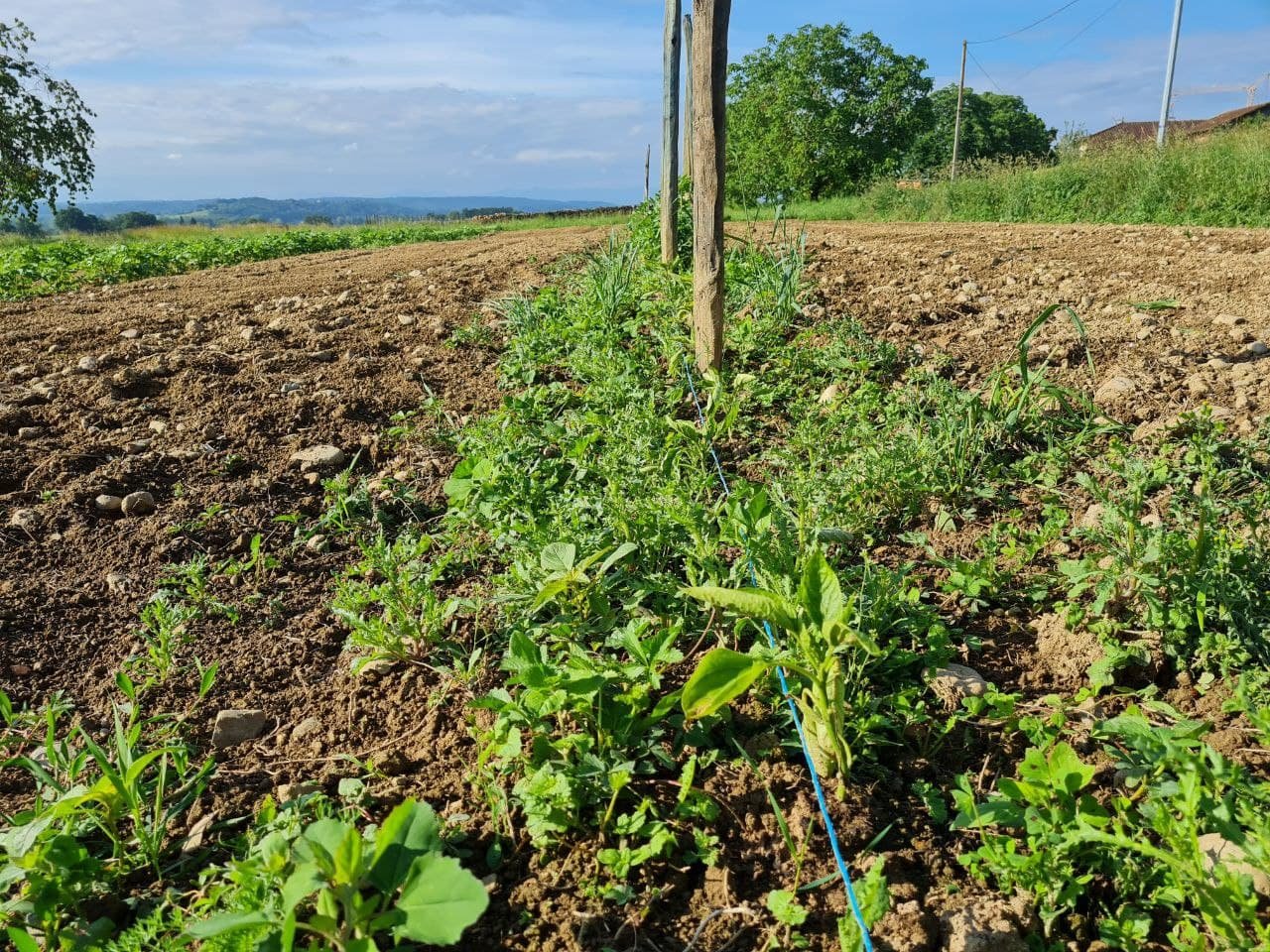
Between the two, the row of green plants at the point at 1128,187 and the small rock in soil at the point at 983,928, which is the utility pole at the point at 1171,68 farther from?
the small rock in soil at the point at 983,928

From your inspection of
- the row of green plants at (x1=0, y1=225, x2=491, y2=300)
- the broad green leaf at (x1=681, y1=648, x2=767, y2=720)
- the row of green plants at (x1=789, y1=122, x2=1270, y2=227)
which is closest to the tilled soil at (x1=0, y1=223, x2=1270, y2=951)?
the broad green leaf at (x1=681, y1=648, x2=767, y2=720)

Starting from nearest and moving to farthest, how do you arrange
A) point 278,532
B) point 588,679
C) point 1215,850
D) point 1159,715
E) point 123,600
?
point 1215,850, point 588,679, point 1159,715, point 123,600, point 278,532

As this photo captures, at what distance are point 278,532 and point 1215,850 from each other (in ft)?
8.72

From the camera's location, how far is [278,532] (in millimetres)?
2760

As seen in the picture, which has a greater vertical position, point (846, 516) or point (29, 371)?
point (29, 371)

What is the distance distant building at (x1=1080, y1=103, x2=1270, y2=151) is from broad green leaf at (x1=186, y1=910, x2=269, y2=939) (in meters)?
15.2

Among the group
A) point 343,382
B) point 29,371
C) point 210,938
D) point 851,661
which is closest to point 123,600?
point 210,938

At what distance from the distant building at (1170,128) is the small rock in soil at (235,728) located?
14817 millimetres

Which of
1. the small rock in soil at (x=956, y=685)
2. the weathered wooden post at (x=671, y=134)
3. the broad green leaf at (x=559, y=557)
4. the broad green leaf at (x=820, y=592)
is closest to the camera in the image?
the broad green leaf at (x=820, y=592)

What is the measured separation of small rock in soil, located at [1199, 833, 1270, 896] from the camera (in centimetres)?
126

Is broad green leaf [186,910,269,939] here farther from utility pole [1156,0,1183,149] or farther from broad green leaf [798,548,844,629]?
utility pole [1156,0,1183,149]

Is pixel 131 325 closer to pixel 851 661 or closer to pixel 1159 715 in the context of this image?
pixel 851 661

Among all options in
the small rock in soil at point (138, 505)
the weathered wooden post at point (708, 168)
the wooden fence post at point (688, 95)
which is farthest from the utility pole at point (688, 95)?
the small rock in soil at point (138, 505)

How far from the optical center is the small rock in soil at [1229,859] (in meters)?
1.26
